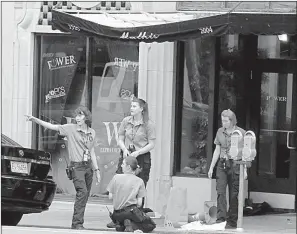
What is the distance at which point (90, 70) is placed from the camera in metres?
14.8

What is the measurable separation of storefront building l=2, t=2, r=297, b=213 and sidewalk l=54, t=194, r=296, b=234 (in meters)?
0.22

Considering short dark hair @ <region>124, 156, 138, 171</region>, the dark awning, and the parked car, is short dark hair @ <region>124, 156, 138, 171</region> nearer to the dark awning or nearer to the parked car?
the parked car

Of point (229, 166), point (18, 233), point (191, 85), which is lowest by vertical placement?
point (18, 233)

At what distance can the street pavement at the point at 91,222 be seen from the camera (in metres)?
12.0

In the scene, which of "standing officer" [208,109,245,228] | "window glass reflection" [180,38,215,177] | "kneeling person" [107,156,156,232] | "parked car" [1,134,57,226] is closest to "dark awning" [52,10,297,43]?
"standing officer" [208,109,245,228]

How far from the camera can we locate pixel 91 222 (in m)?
13.1

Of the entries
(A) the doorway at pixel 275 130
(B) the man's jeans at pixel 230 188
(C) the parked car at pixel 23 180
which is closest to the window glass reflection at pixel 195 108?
(A) the doorway at pixel 275 130

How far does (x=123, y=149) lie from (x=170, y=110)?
190 cm

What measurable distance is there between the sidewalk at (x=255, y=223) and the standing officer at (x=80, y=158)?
0.47 m

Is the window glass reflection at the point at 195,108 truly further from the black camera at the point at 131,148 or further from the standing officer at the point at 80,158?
the standing officer at the point at 80,158

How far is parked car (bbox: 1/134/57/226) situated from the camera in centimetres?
1145

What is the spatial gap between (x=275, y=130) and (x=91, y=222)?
3395 millimetres

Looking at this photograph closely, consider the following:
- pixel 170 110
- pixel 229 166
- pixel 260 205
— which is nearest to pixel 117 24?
pixel 170 110

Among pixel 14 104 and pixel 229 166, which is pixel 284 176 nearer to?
pixel 229 166
